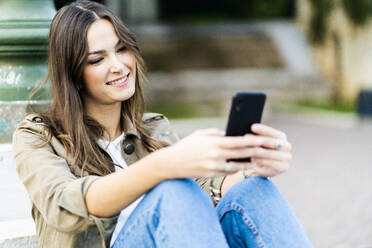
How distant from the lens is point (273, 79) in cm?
1647

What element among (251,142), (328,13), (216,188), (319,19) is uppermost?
(251,142)

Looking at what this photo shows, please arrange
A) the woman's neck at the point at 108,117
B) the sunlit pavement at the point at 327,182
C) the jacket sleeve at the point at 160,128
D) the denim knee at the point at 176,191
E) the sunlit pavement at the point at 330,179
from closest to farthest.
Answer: the denim knee at the point at 176,191
the woman's neck at the point at 108,117
the jacket sleeve at the point at 160,128
the sunlit pavement at the point at 327,182
the sunlit pavement at the point at 330,179

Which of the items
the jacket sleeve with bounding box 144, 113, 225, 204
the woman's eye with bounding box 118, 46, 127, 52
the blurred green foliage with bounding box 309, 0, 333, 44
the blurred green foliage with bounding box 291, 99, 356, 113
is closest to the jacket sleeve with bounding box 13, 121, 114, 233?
the woman's eye with bounding box 118, 46, 127, 52

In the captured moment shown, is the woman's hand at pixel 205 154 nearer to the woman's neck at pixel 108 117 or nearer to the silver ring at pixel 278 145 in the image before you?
the silver ring at pixel 278 145

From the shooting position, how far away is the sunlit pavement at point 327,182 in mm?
4082

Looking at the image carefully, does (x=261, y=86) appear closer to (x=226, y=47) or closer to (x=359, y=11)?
(x=226, y=47)

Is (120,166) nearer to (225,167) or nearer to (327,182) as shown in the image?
(225,167)

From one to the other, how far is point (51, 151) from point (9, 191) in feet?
1.82

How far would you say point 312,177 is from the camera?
20.9ft

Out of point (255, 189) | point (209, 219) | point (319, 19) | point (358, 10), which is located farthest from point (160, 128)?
point (319, 19)

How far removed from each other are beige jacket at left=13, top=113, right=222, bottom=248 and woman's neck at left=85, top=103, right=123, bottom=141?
0.24 meters

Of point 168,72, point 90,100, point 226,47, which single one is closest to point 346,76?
point 226,47

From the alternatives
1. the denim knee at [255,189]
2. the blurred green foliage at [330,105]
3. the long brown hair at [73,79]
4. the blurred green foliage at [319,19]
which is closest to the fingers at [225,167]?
the denim knee at [255,189]

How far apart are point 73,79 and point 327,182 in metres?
4.73
